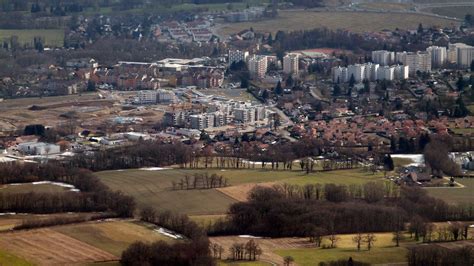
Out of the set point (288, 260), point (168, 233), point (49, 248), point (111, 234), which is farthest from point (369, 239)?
point (49, 248)

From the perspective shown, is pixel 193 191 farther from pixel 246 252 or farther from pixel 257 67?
pixel 257 67

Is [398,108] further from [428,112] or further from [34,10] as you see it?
[34,10]

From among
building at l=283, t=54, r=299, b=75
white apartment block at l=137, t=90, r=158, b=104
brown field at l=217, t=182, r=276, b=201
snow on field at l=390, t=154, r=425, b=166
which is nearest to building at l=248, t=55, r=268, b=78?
building at l=283, t=54, r=299, b=75

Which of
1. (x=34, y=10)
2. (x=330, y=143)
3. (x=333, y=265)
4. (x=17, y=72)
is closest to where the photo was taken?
(x=333, y=265)

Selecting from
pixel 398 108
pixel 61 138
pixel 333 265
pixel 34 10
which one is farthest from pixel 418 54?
pixel 333 265

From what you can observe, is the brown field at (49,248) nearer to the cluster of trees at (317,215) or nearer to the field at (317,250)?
the field at (317,250)

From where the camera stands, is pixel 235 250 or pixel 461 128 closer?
pixel 235 250
